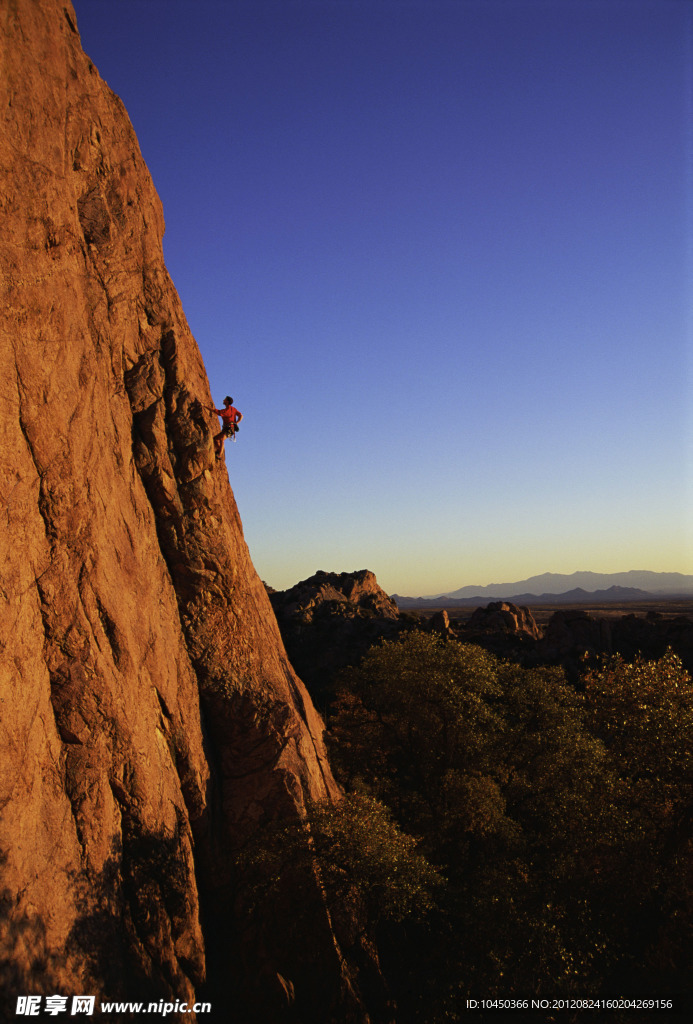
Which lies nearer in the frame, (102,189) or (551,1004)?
(551,1004)

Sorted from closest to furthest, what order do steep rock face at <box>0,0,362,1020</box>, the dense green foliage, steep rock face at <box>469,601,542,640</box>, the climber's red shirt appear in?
steep rock face at <box>0,0,362,1020</box> → the dense green foliage → the climber's red shirt → steep rock face at <box>469,601,542,640</box>

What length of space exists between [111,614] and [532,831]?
79.3 feet

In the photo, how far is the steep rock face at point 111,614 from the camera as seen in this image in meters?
15.2

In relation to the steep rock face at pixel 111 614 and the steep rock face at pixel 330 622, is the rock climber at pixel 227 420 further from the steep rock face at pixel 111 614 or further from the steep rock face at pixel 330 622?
the steep rock face at pixel 330 622

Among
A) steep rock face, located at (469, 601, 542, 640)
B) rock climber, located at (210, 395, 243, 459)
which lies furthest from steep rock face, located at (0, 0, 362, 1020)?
steep rock face, located at (469, 601, 542, 640)

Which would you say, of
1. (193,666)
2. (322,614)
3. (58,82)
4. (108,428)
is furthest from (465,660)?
(322,614)

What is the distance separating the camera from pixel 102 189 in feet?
76.1

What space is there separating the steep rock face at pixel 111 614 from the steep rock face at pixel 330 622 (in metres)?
36.2

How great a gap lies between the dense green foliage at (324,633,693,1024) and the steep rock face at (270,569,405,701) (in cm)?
2528

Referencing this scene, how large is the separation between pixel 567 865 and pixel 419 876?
578 centimetres

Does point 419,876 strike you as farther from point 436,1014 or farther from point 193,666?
point 193,666

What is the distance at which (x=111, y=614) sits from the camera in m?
18.8

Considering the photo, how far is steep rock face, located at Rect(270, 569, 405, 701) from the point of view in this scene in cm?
6669

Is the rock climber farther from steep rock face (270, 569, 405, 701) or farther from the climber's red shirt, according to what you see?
steep rock face (270, 569, 405, 701)
